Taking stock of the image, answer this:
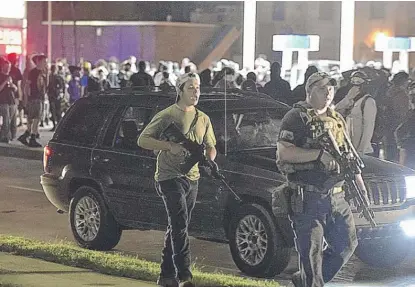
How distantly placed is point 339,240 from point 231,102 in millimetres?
3025

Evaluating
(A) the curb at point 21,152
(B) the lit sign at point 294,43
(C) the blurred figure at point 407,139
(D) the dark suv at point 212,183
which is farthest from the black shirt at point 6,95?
(D) the dark suv at point 212,183

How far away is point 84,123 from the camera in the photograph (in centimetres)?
1111

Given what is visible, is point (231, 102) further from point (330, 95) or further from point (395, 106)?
point (395, 106)

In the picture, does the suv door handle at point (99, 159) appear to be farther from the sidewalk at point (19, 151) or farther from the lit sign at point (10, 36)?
the lit sign at point (10, 36)

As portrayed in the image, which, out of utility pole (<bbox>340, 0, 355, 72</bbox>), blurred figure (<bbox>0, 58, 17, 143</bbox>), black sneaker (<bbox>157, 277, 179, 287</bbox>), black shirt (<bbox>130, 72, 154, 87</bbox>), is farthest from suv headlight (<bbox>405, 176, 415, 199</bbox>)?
utility pole (<bbox>340, 0, 355, 72</bbox>)

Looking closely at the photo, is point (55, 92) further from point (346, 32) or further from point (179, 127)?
point (179, 127)

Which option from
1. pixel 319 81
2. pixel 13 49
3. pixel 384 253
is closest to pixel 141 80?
pixel 384 253

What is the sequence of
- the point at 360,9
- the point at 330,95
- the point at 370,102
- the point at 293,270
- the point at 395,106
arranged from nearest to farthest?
the point at 330,95
the point at 293,270
the point at 370,102
the point at 395,106
the point at 360,9

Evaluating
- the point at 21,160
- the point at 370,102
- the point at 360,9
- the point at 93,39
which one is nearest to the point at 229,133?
the point at 370,102

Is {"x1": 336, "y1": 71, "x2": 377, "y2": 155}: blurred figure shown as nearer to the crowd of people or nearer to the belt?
the crowd of people

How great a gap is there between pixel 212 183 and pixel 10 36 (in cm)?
1976

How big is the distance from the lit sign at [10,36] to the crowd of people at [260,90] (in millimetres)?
1964

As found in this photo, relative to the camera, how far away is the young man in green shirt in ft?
26.9

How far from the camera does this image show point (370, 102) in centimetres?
1158
